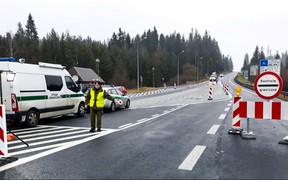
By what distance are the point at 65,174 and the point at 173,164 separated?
2122mm

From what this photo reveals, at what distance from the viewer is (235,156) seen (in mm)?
5980

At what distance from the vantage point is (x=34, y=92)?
403 inches

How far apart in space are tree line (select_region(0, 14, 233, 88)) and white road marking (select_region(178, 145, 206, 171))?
35.8 meters

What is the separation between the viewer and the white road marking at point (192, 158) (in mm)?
5195

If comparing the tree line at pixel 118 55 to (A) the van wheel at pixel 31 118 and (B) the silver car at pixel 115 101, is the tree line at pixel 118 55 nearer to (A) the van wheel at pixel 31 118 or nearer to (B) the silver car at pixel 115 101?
(B) the silver car at pixel 115 101

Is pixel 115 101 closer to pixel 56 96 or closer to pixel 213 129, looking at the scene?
pixel 56 96

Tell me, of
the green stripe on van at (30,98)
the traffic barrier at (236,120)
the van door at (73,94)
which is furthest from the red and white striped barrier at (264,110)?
the van door at (73,94)

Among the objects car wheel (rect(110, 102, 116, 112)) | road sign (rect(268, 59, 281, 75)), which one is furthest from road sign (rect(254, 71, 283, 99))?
car wheel (rect(110, 102, 116, 112))

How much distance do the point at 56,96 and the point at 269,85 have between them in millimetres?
8381

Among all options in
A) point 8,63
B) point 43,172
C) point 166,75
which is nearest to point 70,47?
point 166,75

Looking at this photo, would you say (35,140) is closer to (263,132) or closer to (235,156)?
(235,156)

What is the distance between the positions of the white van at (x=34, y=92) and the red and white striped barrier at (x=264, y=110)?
7115 millimetres

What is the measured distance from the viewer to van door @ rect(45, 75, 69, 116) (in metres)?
11.0

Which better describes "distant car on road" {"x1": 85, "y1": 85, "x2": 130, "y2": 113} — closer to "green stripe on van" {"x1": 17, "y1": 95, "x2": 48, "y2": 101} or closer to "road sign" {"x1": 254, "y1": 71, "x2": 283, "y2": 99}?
"green stripe on van" {"x1": 17, "y1": 95, "x2": 48, "y2": 101}
